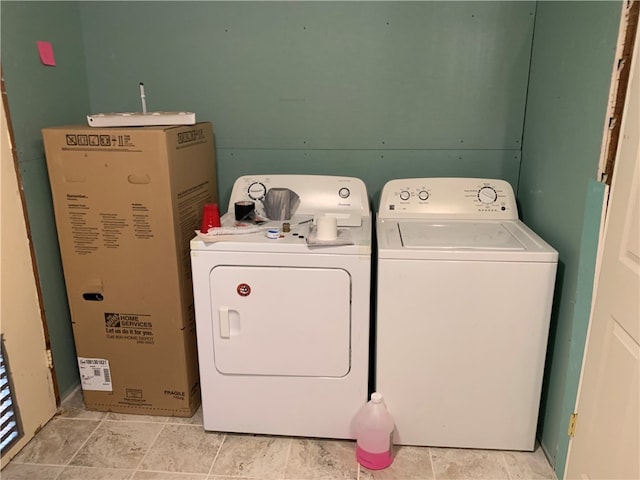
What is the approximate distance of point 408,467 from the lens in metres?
1.83

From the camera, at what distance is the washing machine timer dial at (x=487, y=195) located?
2.12 meters

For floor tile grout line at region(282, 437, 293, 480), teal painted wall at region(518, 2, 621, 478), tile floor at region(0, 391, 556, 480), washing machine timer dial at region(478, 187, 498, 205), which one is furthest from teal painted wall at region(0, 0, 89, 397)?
teal painted wall at region(518, 2, 621, 478)

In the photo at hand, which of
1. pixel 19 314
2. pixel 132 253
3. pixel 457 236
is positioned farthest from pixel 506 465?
pixel 19 314

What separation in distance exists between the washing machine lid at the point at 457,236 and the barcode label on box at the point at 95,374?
1394 millimetres

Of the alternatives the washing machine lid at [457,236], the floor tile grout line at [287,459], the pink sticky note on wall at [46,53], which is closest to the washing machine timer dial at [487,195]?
the washing machine lid at [457,236]

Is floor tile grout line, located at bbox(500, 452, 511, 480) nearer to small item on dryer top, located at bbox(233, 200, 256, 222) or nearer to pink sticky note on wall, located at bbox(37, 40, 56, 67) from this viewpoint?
small item on dryer top, located at bbox(233, 200, 256, 222)

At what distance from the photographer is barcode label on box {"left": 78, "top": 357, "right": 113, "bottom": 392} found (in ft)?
6.96

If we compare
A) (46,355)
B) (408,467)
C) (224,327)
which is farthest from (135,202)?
(408,467)

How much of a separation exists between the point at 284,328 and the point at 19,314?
3.37 ft

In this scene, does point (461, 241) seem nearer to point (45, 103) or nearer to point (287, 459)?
point (287, 459)

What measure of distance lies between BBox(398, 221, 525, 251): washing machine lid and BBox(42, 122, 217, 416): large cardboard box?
91 cm

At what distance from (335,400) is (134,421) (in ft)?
2.94

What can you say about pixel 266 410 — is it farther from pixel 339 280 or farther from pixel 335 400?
pixel 339 280

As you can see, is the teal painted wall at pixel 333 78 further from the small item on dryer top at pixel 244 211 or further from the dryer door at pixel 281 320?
the dryer door at pixel 281 320
